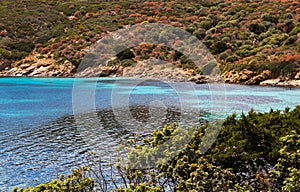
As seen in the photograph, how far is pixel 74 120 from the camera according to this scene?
2878 cm

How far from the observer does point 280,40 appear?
234 feet

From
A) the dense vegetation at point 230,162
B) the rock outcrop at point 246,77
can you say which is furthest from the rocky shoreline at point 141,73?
the dense vegetation at point 230,162

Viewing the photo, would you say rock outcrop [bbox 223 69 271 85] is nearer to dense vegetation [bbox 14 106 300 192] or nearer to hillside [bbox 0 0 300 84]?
hillside [bbox 0 0 300 84]

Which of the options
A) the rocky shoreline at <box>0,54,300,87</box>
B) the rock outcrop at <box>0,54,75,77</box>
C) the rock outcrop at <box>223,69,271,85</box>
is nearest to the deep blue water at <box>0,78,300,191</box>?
the rock outcrop at <box>223,69,271,85</box>

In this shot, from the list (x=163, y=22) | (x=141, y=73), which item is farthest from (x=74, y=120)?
(x=163, y=22)

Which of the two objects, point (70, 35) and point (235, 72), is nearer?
point (235, 72)

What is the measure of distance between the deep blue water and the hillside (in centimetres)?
2266

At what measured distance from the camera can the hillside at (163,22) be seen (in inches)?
2552

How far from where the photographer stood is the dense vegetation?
9180 mm

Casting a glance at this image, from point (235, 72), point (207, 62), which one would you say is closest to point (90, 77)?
point (207, 62)

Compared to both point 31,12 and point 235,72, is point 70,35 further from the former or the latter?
point 235,72

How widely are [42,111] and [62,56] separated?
2109 inches

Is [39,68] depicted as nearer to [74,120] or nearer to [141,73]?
[141,73]

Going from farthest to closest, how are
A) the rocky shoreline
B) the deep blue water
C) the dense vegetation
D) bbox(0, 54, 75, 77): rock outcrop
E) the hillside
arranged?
bbox(0, 54, 75, 77): rock outcrop < the hillside < the rocky shoreline < the deep blue water < the dense vegetation
